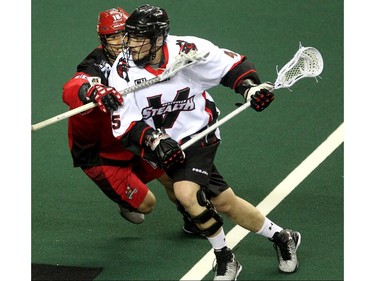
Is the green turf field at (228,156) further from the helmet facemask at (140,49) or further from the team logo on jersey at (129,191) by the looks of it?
the helmet facemask at (140,49)

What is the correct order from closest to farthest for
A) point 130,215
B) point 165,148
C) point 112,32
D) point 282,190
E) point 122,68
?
point 165,148, point 122,68, point 112,32, point 130,215, point 282,190

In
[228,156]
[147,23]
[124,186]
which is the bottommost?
[228,156]

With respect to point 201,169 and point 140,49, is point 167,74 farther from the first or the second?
point 201,169

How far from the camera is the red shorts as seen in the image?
589cm

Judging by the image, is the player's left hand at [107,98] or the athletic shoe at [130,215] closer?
the player's left hand at [107,98]

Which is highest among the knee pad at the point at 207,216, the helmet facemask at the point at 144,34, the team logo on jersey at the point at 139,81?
the helmet facemask at the point at 144,34

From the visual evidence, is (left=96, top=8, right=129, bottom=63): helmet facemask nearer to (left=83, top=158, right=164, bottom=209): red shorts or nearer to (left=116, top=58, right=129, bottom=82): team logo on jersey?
(left=116, top=58, right=129, bottom=82): team logo on jersey

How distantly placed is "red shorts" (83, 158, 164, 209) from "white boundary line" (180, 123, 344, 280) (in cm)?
59

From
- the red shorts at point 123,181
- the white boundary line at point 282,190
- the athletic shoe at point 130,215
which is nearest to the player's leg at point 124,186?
the red shorts at point 123,181

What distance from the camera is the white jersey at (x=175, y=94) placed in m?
5.21

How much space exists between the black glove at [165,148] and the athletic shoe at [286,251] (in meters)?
0.84

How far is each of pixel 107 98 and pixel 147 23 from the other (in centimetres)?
47

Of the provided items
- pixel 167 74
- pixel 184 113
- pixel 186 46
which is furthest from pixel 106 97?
pixel 186 46

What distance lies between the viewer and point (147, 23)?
5105 mm
